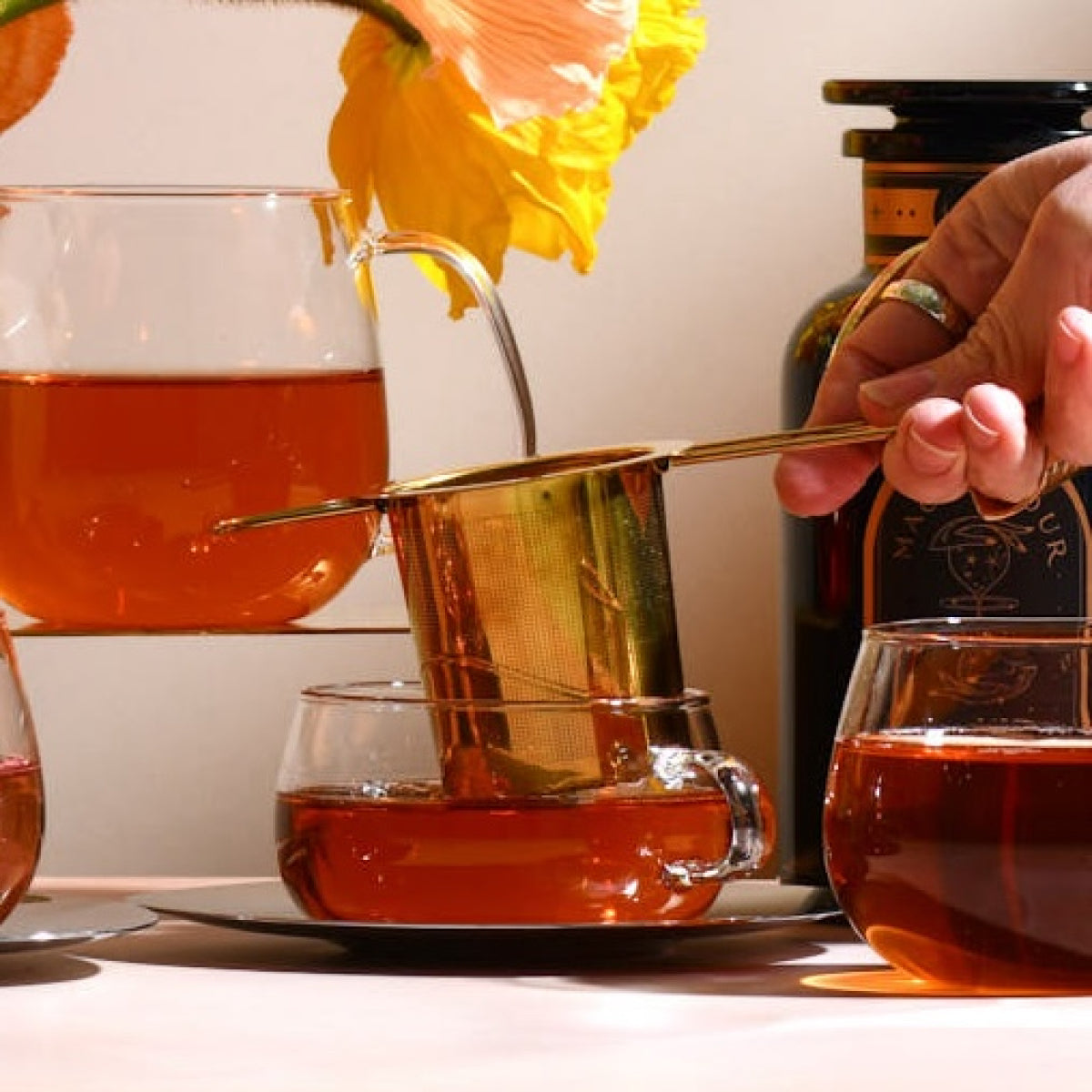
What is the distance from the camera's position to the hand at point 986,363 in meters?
0.70

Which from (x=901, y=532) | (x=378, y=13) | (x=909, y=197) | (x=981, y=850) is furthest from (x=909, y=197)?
(x=981, y=850)

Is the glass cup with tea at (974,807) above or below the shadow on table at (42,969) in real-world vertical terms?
above

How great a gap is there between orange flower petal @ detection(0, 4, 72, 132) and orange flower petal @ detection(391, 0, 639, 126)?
0.41 feet

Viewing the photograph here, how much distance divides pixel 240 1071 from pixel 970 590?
354 millimetres

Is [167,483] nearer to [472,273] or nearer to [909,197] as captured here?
[472,273]

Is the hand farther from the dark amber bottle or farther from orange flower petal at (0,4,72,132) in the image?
orange flower petal at (0,4,72,132)

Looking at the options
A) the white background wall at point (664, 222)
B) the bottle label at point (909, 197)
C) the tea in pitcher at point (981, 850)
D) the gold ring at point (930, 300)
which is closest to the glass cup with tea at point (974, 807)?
the tea in pitcher at point (981, 850)

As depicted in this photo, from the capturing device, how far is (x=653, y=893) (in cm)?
74

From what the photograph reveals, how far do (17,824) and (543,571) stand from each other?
0.52 ft

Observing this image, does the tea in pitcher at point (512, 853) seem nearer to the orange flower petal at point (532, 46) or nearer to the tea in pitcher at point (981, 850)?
the tea in pitcher at point (981, 850)

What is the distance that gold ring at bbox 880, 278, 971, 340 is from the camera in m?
0.80

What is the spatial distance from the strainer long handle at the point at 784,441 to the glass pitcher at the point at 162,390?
4.4 inches

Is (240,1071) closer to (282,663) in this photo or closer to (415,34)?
(415,34)

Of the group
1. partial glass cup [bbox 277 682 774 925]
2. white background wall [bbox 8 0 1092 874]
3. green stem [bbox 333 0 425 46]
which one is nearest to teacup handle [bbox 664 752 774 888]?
partial glass cup [bbox 277 682 774 925]
